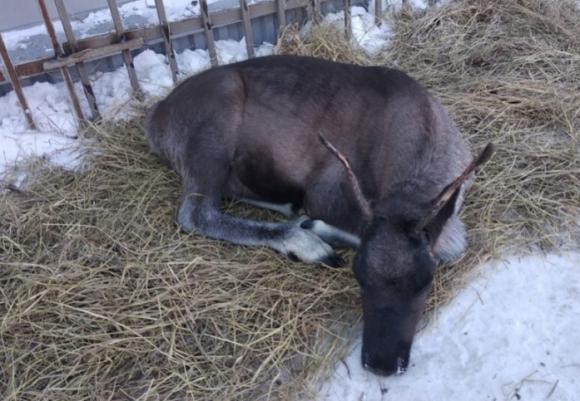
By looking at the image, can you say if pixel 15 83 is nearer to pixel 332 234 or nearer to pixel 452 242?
pixel 332 234

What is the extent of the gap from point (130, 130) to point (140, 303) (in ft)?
5.92

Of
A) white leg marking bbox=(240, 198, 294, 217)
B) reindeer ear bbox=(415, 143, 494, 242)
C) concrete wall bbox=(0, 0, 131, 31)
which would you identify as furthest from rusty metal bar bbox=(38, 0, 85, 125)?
reindeer ear bbox=(415, 143, 494, 242)

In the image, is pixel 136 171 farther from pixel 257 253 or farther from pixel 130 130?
pixel 257 253

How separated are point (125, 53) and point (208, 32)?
2.25 ft

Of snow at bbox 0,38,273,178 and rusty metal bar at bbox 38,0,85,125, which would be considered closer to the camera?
rusty metal bar at bbox 38,0,85,125

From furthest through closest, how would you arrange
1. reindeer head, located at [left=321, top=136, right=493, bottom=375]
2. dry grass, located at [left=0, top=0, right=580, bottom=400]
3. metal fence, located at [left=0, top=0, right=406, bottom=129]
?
1. metal fence, located at [left=0, top=0, right=406, bottom=129]
2. dry grass, located at [left=0, top=0, right=580, bottom=400]
3. reindeer head, located at [left=321, top=136, right=493, bottom=375]

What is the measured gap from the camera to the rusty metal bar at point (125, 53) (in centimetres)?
444

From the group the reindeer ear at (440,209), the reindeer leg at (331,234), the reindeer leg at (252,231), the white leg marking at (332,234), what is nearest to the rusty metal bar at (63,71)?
the reindeer leg at (252,231)

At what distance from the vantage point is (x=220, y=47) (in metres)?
5.21

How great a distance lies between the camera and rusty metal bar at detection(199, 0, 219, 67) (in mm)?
4780

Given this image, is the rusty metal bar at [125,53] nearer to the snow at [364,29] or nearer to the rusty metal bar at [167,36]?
the rusty metal bar at [167,36]

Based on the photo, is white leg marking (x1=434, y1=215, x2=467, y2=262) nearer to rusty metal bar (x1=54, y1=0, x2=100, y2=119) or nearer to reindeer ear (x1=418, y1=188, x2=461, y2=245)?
reindeer ear (x1=418, y1=188, x2=461, y2=245)

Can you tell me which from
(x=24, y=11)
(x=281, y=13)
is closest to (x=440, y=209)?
(x=281, y=13)

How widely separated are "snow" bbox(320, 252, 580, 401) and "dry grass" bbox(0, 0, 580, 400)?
127 millimetres
